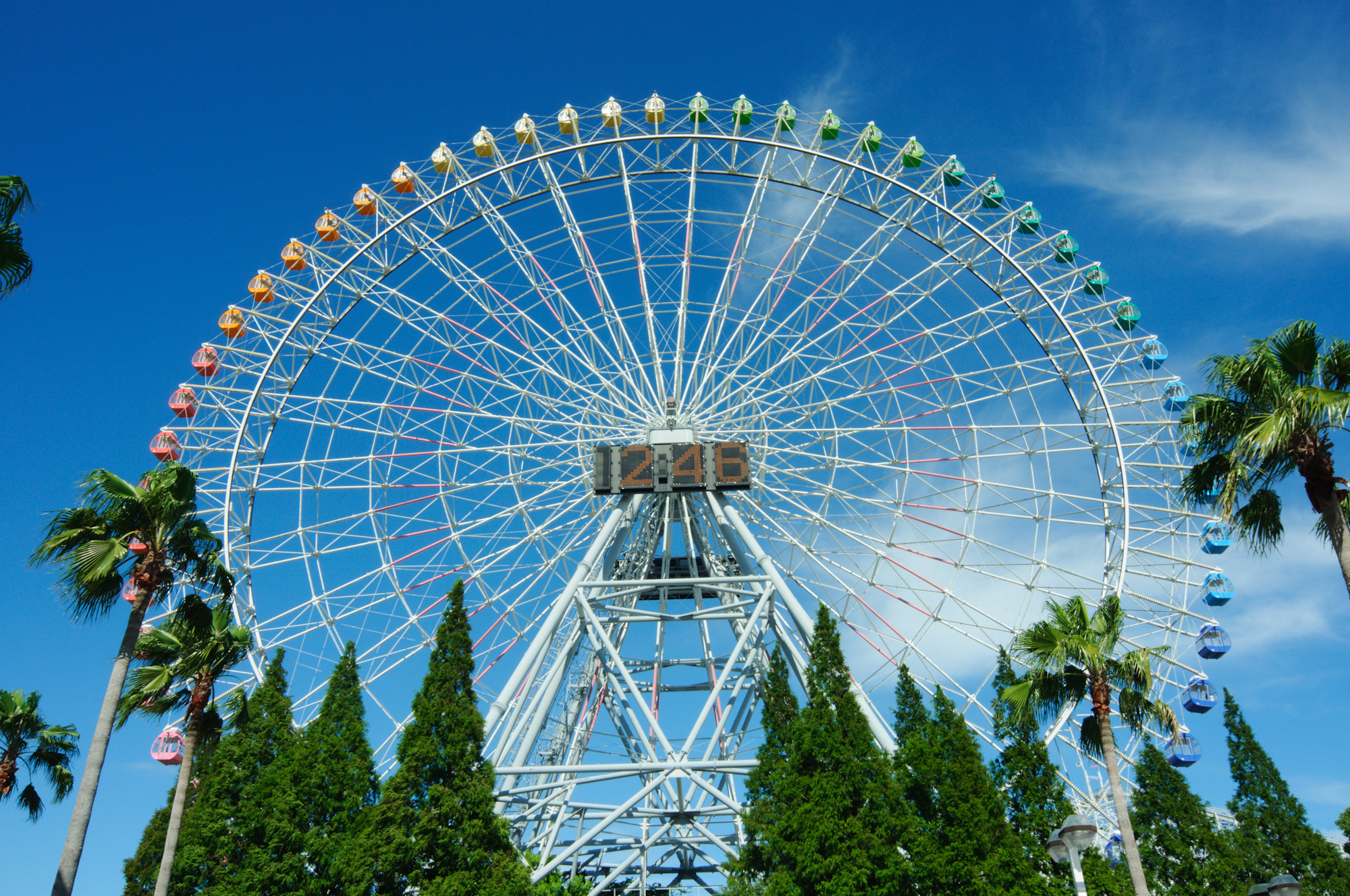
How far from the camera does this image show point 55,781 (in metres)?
23.5

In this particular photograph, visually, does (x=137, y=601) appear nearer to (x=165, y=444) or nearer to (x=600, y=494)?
(x=600, y=494)

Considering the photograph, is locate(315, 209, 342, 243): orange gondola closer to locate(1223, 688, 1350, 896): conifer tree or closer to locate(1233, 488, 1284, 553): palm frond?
locate(1233, 488, 1284, 553): palm frond

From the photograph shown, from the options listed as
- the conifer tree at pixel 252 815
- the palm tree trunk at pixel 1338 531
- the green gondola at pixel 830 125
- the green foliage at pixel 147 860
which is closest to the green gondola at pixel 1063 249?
the green gondola at pixel 830 125

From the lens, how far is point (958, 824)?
74.6 ft

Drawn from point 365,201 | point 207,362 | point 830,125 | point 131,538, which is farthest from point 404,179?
point 131,538

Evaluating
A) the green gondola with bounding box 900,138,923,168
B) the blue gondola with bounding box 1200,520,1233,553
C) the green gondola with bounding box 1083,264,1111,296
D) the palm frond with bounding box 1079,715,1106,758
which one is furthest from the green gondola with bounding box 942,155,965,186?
the palm frond with bounding box 1079,715,1106,758

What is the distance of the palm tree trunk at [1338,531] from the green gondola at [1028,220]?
22.5 metres

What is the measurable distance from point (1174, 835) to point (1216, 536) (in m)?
11.3

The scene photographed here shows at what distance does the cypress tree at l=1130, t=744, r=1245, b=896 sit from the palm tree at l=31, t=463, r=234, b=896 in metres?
32.5

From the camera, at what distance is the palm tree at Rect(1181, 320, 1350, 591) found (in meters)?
14.1

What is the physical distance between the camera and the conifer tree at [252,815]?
2431cm

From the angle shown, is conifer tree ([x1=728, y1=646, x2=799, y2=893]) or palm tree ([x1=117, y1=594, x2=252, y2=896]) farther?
conifer tree ([x1=728, y1=646, x2=799, y2=893])

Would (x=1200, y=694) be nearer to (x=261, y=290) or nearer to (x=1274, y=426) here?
(x=1274, y=426)

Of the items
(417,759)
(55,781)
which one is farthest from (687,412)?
(55,781)
